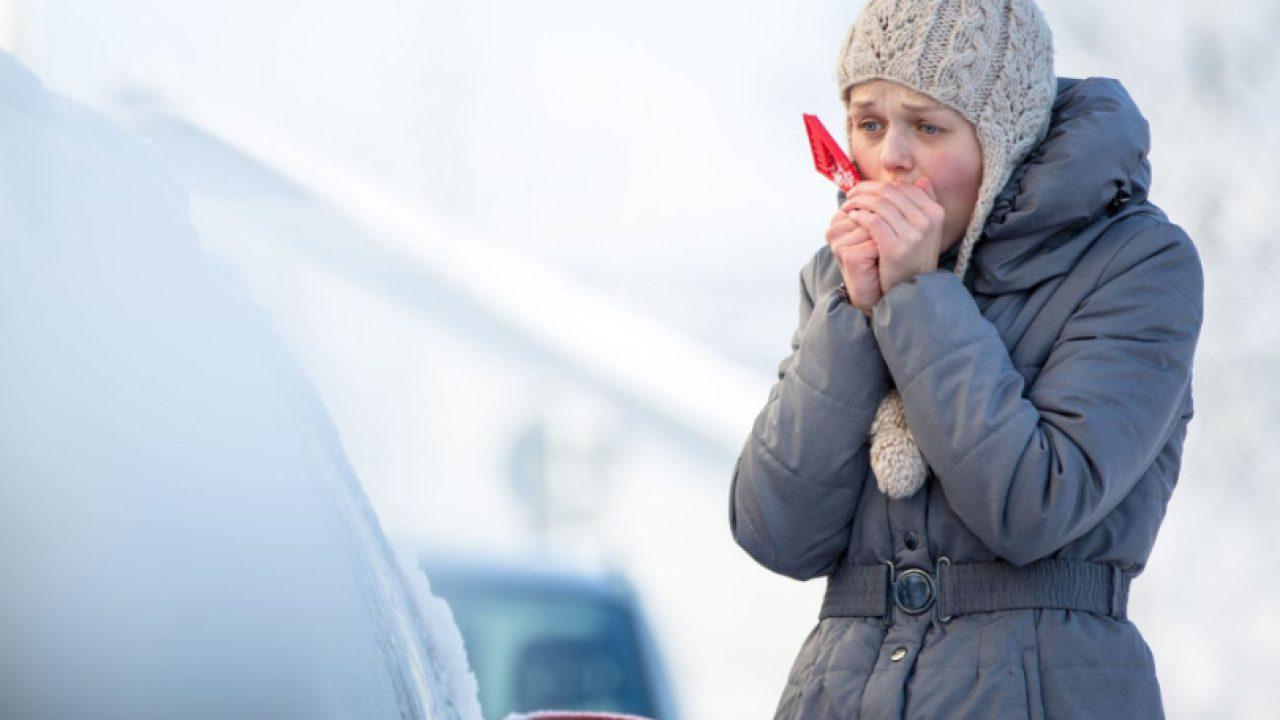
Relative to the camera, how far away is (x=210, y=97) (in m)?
1.55

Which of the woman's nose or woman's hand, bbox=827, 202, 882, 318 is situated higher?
the woman's nose

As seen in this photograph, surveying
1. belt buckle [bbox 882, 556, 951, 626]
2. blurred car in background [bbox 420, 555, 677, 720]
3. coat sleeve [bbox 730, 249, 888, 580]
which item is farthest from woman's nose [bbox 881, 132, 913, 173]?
blurred car in background [bbox 420, 555, 677, 720]

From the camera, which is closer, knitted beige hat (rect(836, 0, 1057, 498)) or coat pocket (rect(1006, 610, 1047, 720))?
coat pocket (rect(1006, 610, 1047, 720))

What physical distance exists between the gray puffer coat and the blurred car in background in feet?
3.66

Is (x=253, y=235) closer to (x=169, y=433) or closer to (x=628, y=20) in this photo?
(x=169, y=433)

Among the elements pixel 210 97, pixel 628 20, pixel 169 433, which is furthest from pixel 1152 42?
pixel 169 433

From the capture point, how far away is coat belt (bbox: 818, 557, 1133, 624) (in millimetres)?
942

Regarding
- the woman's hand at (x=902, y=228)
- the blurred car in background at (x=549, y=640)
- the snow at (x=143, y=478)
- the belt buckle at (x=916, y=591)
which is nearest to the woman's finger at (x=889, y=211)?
the woman's hand at (x=902, y=228)

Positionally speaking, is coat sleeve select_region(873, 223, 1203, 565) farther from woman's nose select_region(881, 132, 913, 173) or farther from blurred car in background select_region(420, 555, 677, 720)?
blurred car in background select_region(420, 555, 677, 720)

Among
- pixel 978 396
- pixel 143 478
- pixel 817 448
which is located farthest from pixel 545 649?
pixel 143 478

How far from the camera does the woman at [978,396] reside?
36.3 inches

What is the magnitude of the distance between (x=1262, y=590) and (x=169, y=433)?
2.62m

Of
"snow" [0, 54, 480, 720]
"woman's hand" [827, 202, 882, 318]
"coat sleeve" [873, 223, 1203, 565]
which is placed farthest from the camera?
"woman's hand" [827, 202, 882, 318]

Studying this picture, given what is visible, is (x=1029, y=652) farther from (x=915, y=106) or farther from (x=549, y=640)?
(x=549, y=640)
